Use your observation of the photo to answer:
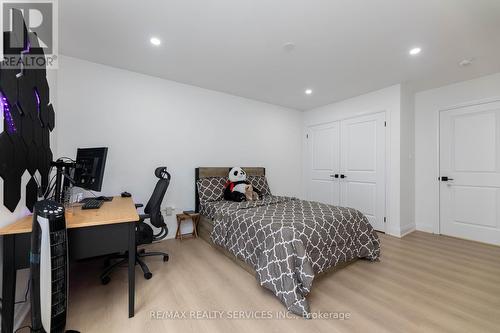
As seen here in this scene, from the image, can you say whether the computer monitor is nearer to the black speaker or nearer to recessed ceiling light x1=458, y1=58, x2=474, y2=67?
the black speaker

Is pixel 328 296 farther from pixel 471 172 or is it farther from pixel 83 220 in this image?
pixel 471 172

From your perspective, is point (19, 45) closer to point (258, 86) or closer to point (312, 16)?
point (312, 16)

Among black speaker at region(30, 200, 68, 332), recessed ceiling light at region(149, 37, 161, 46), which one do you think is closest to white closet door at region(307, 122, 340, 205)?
recessed ceiling light at region(149, 37, 161, 46)

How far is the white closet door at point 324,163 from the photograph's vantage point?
429cm

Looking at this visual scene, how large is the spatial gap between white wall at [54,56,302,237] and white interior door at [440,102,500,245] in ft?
9.60

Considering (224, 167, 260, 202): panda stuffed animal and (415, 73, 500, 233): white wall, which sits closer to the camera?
(224, 167, 260, 202): panda stuffed animal

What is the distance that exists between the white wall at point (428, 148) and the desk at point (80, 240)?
14.4 ft

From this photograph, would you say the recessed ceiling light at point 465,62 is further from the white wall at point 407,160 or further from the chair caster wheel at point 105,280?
the chair caster wheel at point 105,280

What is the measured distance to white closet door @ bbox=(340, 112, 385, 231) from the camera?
3582 mm

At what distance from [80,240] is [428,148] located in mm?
4779

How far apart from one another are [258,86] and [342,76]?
1.28m

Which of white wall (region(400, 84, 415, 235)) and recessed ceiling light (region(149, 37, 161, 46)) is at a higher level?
recessed ceiling light (region(149, 37, 161, 46))

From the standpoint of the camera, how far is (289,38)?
85.3 inches

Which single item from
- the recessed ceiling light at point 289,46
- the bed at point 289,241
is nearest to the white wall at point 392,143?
the bed at point 289,241
